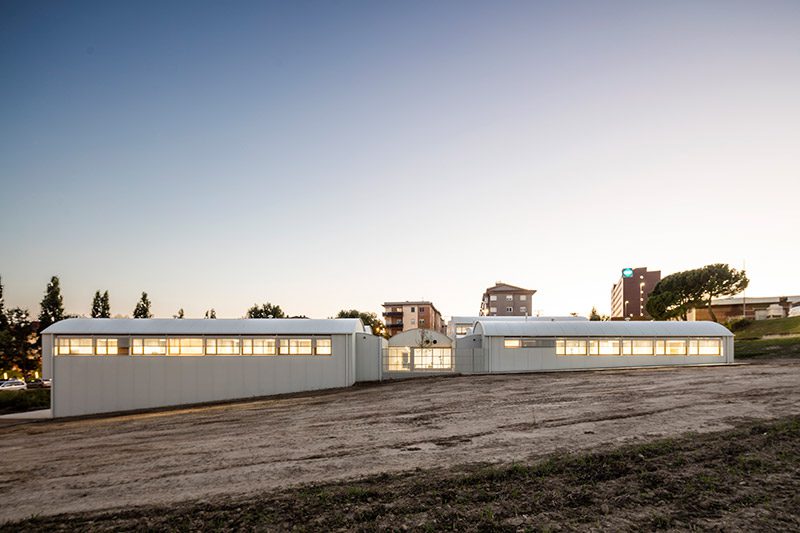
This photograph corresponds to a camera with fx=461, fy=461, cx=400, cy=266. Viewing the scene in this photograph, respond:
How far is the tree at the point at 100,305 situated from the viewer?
3275 inches

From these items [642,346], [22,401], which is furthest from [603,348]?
[22,401]

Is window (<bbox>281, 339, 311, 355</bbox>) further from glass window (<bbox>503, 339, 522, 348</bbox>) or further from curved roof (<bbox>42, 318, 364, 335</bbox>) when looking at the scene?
glass window (<bbox>503, 339, 522, 348</bbox>)

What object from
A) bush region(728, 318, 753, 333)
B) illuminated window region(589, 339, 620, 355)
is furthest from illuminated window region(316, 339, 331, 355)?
bush region(728, 318, 753, 333)

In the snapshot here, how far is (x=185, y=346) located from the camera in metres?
32.7

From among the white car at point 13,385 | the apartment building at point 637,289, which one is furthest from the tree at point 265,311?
the apartment building at point 637,289

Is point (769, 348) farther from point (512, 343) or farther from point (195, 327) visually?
point (195, 327)

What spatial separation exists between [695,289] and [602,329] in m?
41.2

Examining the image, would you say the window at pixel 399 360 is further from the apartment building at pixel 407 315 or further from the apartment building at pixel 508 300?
the apartment building at pixel 407 315

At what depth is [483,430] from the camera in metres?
15.1

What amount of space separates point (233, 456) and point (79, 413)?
26184 mm

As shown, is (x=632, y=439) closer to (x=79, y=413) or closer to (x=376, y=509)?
(x=376, y=509)

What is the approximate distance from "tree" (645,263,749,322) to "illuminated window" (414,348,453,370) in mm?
46848

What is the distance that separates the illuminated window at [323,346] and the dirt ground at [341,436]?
7245 millimetres

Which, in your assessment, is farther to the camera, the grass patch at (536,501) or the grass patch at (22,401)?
the grass patch at (22,401)
